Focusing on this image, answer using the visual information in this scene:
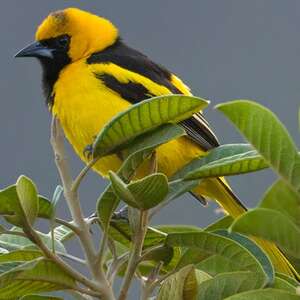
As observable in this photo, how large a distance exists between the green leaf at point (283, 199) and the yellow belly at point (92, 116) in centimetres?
119

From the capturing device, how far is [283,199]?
1.17 m

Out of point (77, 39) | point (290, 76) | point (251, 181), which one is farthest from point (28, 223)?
point (290, 76)

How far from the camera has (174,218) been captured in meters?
8.02

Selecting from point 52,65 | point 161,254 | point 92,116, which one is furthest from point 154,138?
point 52,65

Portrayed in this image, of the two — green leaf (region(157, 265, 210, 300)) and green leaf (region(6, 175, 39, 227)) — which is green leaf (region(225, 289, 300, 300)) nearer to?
green leaf (region(157, 265, 210, 300))

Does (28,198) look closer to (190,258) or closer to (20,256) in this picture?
(20,256)

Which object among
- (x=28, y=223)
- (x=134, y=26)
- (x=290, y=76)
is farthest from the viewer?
(x=134, y=26)

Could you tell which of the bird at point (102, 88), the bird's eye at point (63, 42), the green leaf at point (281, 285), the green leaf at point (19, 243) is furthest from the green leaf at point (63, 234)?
the bird's eye at point (63, 42)

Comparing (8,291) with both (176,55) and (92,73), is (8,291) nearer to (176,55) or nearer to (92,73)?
(92,73)

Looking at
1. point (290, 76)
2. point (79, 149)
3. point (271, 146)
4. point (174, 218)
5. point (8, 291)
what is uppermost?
point (271, 146)

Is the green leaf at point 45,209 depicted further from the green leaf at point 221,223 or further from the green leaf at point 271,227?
the green leaf at point 271,227

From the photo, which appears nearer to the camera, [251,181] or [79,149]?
[79,149]

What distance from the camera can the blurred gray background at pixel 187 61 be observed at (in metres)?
8.07

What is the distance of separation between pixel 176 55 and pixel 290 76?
1.85m
